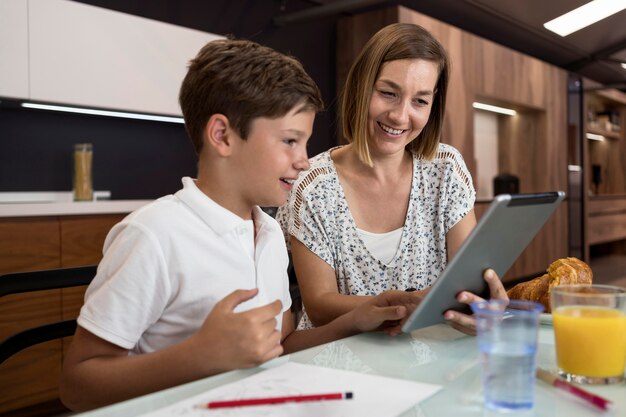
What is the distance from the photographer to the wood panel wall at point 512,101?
4777 millimetres

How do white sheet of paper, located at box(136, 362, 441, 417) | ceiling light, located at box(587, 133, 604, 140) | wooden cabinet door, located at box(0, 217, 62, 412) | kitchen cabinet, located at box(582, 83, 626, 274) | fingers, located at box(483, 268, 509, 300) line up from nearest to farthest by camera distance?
white sheet of paper, located at box(136, 362, 441, 417), fingers, located at box(483, 268, 509, 300), wooden cabinet door, located at box(0, 217, 62, 412), kitchen cabinet, located at box(582, 83, 626, 274), ceiling light, located at box(587, 133, 604, 140)

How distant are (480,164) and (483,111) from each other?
0.53 m

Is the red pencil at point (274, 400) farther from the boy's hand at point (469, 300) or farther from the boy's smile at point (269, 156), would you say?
the boy's smile at point (269, 156)

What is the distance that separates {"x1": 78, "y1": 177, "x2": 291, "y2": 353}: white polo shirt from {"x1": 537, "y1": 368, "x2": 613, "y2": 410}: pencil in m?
0.49

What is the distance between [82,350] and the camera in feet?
2.89

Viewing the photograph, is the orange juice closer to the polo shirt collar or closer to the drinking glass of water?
the drinking glass of water

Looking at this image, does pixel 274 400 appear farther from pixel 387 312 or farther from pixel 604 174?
pixel 604 174

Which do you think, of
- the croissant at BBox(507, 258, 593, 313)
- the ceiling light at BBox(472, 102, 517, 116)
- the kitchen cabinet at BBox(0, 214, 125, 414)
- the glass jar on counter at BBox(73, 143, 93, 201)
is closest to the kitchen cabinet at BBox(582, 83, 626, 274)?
the ceiling light at BBox(472, 102, 517, 116)

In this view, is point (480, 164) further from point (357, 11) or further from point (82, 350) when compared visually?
point (82, 350)

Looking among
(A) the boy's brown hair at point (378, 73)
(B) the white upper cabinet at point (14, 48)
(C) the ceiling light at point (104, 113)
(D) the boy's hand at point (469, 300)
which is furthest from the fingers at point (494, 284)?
(C) the ceiling light at point (104, 113)

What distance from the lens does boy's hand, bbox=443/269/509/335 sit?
950 millimetres

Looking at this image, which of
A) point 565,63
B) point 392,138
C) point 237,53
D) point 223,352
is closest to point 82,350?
point 223,352

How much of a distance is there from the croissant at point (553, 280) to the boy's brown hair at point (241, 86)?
0.56 meters

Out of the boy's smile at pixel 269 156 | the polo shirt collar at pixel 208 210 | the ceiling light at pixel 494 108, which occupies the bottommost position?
the polo shirt collar at pixel 208 210
